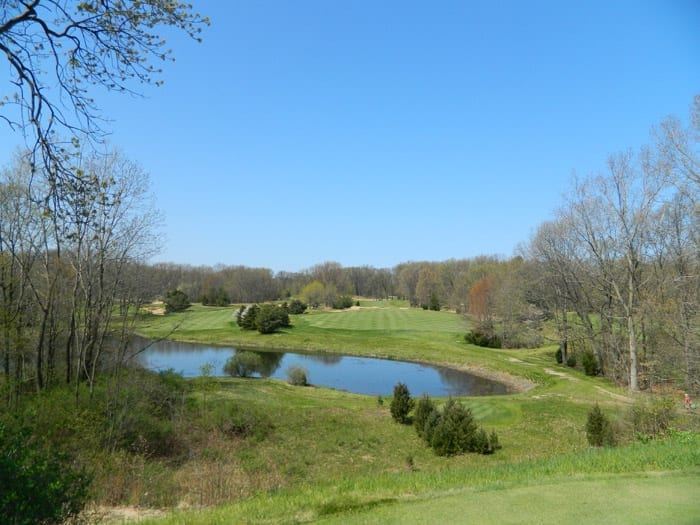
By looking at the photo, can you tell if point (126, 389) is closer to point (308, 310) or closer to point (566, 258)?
point (566, 258)

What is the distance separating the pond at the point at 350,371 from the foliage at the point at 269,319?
609 centimetres

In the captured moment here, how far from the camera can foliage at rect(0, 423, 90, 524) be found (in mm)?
4332

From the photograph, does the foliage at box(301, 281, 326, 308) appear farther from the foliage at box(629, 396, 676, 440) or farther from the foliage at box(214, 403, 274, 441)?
the foliage at box(629, 396, 676, 440)

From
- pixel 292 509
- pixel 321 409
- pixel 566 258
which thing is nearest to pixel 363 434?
pixel 321 409

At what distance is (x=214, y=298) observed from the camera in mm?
94312

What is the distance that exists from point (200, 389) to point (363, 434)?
8444 millimetres

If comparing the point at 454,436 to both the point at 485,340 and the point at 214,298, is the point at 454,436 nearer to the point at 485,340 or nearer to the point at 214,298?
the point at 485,340

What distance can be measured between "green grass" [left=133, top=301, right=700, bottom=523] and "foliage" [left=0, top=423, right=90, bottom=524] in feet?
4.19

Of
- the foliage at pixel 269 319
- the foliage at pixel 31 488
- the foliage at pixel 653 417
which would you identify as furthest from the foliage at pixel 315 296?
the foliage at pixel 31 488

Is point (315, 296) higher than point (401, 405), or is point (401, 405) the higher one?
point (315, 296)

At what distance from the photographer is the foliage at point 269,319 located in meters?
58.4

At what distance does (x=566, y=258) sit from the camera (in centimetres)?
3294

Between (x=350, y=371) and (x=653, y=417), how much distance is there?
96.9 feet

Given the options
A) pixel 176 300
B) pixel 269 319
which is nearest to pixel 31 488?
pixel 269 319
